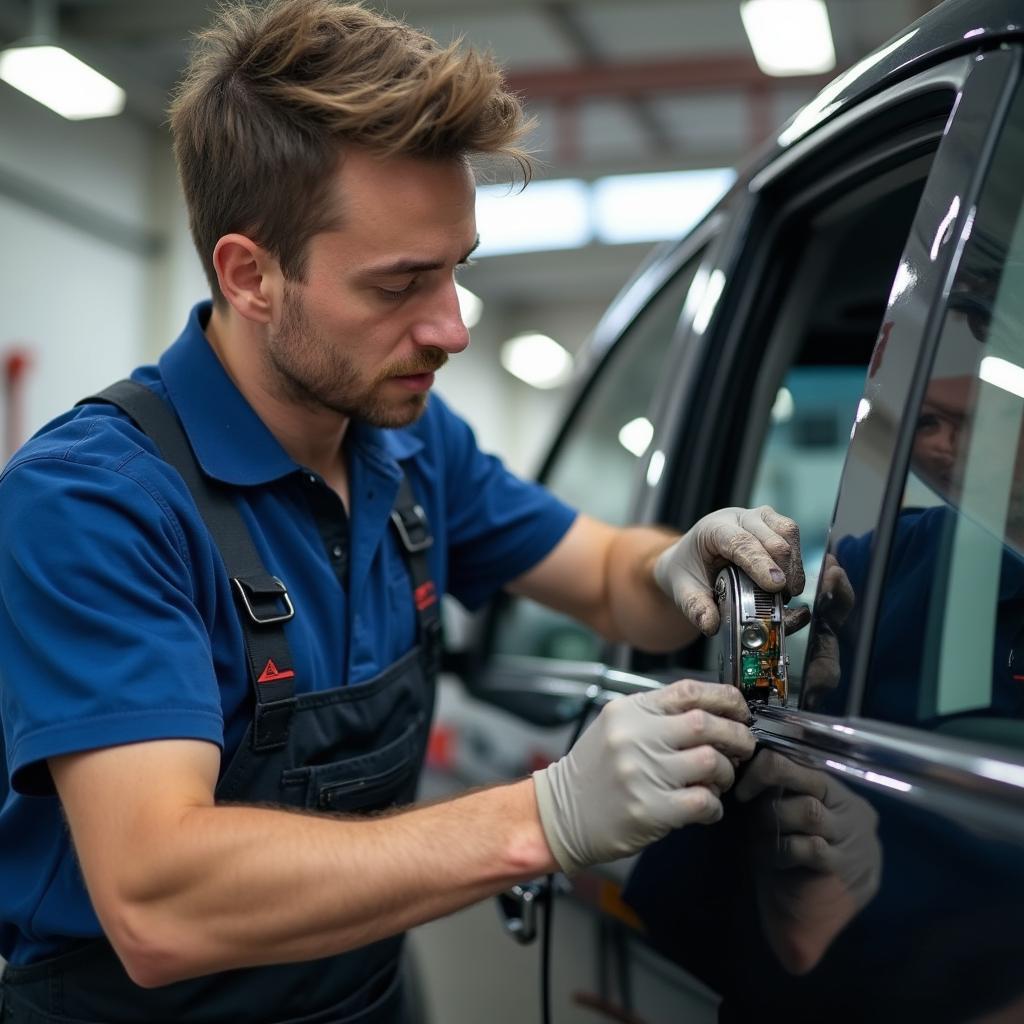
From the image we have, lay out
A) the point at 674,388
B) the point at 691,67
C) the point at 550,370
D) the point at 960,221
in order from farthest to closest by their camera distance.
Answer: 1. the point at 550,370
2. the point at 691,67
3. the point at 674,388
4. the point at 960,221

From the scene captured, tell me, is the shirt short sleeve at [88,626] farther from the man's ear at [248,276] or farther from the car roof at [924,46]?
the car roof at [924,46]

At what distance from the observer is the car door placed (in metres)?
0.81

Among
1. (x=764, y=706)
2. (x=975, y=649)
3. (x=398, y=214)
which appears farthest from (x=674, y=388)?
(x=975, y=649)

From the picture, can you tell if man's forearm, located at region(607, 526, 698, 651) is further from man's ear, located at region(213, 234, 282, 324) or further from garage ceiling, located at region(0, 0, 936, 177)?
garage ceiling, located at region(0, 0, 936, 177)

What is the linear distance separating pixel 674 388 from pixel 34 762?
41.6 inches

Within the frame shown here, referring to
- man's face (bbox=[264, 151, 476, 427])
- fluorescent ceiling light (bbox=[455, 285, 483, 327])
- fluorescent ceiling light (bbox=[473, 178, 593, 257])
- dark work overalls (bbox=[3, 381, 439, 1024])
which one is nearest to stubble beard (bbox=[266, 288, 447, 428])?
man's face (bbox=[264, 151, 476, 427])

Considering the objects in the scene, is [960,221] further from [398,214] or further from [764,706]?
[398,214]

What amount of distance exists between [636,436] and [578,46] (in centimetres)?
614

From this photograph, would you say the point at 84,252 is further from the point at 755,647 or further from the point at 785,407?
the point at 755,647

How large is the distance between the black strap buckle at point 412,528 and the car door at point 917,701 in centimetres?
65

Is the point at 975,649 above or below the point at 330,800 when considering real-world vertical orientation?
above

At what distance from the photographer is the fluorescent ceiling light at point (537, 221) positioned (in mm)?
9328

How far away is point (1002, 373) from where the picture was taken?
0.98 meters

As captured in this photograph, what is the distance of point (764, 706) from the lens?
Result: 3.75 feet
